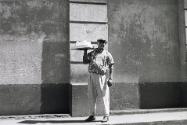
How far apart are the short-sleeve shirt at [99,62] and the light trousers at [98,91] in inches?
4.9

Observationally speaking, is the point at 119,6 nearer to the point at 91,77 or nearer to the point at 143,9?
the point at 143,9

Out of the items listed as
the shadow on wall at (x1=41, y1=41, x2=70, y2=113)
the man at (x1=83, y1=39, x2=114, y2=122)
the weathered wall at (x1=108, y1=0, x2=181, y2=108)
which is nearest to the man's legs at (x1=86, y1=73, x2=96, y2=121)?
the man at (x1=83, y1=39, x2=114, y2=122)

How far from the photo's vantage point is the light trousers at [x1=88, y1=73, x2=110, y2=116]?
771cm

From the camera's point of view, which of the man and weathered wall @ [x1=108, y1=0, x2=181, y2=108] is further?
weathered wall @ [x1=108, y1=0, x2=181, y2=108]

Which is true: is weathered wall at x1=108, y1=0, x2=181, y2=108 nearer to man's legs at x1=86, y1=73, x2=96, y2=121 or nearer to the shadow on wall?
the shadow on wall

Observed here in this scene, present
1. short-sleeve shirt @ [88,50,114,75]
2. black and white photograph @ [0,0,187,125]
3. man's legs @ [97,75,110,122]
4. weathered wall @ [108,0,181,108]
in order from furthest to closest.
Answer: weathered wall @ [108,0,181,108], black and white photograph @ [0,0,187,125], short-sleeve shirt @ [88,50,114,75], man's legs @ [97,75,110,122]

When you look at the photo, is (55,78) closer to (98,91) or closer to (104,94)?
(98,91)

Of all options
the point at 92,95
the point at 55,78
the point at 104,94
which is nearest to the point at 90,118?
the point at 92,95

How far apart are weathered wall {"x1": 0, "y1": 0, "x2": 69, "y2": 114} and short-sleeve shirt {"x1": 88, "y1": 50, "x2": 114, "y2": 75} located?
1563mm

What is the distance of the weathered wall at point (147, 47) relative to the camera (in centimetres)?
984

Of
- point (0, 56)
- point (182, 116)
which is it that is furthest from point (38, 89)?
point (182, 116)

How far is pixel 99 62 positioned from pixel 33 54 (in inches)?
86.0

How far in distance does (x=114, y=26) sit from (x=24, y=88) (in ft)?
10.6

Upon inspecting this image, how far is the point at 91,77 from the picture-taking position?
791 centimetres
